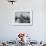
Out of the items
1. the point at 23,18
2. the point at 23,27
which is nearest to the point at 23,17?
the point at 23,18

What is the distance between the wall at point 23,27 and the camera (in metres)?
4.82

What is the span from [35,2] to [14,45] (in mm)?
2008

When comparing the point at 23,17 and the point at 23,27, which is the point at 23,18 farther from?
the point at 23,27

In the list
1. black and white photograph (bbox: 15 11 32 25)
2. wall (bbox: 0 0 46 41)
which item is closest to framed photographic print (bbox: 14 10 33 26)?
black and white photograph (bbox: 15 11 32 25)

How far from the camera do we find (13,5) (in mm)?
4934

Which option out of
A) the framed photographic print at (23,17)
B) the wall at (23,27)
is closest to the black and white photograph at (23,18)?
the framed photographic print at (23,17)

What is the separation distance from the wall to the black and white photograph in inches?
5.9

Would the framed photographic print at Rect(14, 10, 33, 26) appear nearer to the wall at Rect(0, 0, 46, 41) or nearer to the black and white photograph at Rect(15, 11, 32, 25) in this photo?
the black and white photograph at Rect(15, 11, 32, 25)

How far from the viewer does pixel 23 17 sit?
491 centimetres

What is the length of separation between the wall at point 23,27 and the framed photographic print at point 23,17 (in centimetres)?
13

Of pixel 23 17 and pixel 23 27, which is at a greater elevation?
pixel 23 17

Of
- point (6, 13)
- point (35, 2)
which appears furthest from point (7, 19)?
point (35, 2)

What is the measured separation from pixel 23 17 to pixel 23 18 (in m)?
0.04

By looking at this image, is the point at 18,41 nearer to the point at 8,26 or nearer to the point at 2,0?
the point at 8,26
